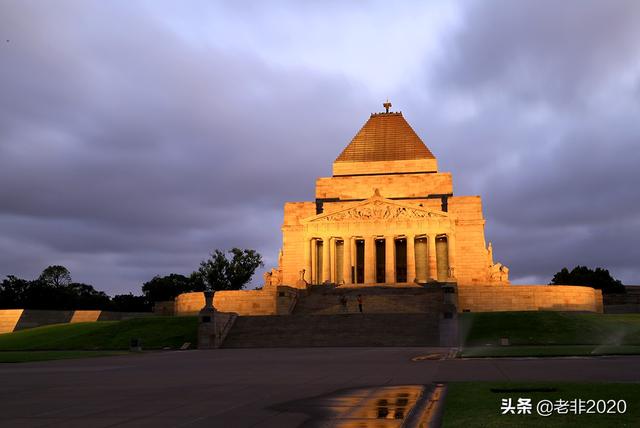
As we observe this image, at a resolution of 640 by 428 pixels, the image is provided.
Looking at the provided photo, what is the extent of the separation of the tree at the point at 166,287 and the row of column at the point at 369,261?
59.1 meters

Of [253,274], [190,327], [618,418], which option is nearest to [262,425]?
[618,418]

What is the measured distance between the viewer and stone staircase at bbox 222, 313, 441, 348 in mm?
42875

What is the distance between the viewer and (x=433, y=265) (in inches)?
3135

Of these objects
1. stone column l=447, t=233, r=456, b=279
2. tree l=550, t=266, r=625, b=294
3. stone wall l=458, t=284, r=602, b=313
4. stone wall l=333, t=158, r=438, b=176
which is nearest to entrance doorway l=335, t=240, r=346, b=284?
stone column l=447, t=233, r=456, b=279

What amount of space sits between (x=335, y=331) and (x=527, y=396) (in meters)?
33.7

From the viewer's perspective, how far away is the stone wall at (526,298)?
65562 millimetres

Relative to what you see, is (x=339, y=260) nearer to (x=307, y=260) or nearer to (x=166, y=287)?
(x=307, y=260)

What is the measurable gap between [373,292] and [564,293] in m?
19.6

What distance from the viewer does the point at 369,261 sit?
266ft

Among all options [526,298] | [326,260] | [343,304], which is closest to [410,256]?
[326,260]

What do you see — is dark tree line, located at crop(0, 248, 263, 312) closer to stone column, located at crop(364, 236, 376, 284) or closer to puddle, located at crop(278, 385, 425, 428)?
stone column, located at crop(364, 236, 376, 284)

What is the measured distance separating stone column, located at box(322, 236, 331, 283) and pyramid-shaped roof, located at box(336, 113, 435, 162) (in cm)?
2265

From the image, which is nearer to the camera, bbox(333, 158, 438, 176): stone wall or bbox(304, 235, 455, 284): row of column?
bbox(304, 235, 455, 284): row of column

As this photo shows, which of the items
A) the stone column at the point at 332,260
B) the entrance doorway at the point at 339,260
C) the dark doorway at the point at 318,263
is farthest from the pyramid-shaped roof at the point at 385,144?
the stone column at the point at 332,260
